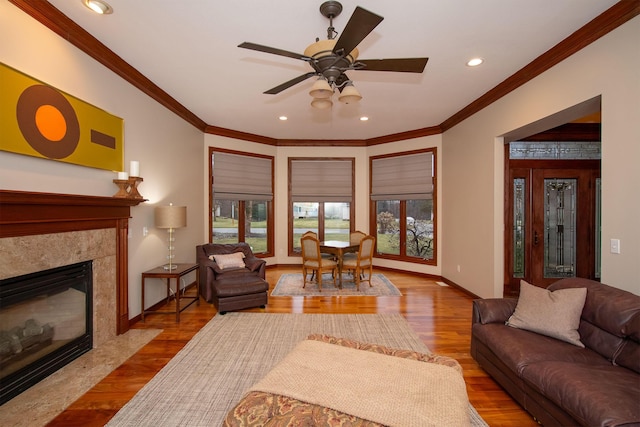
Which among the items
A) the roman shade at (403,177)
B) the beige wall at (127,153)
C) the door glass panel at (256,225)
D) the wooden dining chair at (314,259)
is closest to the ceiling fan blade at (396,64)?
the beige wall at (127,153)

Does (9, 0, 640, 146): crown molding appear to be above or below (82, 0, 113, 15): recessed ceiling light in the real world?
below

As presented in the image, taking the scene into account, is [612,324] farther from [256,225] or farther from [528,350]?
[256,225]

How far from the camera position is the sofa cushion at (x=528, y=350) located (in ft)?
6.75

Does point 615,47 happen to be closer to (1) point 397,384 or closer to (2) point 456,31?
(2) point 456,31

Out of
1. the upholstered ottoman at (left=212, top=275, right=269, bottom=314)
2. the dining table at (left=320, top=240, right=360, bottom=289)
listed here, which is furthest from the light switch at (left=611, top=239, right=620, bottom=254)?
the upholstered ottoman at (left=212, top=275, right=269, bottom=314)

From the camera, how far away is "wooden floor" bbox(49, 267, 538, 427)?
2.14 meters

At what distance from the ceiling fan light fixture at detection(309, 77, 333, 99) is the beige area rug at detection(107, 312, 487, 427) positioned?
2428mm

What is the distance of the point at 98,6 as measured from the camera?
8.00ft

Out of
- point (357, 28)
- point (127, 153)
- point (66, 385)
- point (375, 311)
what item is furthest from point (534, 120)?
point (66, 385)

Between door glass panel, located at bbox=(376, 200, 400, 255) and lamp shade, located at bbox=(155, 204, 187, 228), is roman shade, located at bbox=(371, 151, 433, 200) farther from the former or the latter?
lamp shade, located at bbox=(155, 204, 187, 228)

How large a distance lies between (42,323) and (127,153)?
1.98 m

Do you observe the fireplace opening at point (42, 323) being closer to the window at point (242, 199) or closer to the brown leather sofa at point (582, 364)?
the window at point (242, 199)

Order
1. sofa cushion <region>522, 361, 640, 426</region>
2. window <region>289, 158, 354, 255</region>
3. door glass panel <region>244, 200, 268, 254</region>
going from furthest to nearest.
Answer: window <region>289, 158, 354, 255</region> < door glass panel <region>244, 200, 268, 254</region> < sofa cushion <region>522, 361, 640, 426</region>

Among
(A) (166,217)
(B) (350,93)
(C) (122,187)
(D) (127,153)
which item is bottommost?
(A) (166,217)
